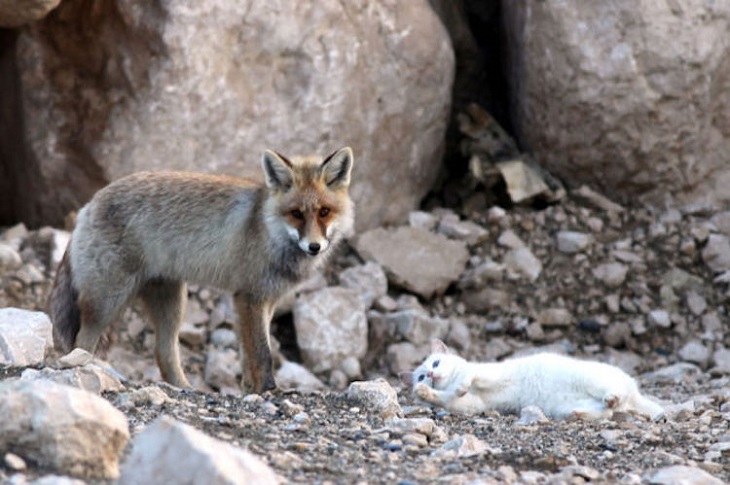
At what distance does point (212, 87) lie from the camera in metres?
10.2

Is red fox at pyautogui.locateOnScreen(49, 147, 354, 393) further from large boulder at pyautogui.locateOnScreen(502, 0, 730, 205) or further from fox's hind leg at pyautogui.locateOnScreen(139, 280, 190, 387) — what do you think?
large boulder at pyautogui.locateOnScreen(502, 0, 730, 205)

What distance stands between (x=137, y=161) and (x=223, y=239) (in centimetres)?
211

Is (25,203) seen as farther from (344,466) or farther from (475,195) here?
(344,466)

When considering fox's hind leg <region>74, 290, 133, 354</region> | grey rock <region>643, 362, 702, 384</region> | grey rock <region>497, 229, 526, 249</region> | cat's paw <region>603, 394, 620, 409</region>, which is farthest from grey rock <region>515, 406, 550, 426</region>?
grey rock <region>497, 229, 526, 249</region>

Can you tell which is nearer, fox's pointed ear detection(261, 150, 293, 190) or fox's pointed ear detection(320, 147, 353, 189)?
fox's pointed ear detection(261, 150, 293, 190)

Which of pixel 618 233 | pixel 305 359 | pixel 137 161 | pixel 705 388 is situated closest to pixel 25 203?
pixel 137 161

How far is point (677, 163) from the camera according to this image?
437 inches

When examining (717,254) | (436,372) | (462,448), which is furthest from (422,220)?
(462,448)

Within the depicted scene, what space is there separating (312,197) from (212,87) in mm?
2565

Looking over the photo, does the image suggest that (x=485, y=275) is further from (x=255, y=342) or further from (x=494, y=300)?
(x=255, y=342)

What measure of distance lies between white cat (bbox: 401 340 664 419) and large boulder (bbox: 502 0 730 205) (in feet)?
13.1

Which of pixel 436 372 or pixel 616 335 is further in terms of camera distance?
pixel 616 335

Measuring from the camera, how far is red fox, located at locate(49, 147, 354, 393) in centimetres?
812

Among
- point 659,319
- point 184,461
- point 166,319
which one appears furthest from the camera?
point 659,319
